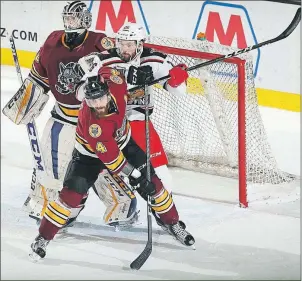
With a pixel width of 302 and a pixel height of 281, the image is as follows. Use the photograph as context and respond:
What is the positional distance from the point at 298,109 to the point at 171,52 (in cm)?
102

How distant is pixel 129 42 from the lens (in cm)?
370

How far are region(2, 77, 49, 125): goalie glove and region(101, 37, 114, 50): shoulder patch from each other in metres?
0.31

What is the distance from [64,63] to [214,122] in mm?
914

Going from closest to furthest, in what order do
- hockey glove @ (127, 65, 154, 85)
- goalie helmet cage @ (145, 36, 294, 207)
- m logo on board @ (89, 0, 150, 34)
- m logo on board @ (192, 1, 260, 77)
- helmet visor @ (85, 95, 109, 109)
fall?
helmet visor @ (85, 95, 109, 109), hockey glove @ (127, 65, 154, 85), goalie helmet cage @ (145, 36, 294, 207), m logo on board @ (192, 1, 260, 77), m logo on board @ (89, 0, 150, 34)

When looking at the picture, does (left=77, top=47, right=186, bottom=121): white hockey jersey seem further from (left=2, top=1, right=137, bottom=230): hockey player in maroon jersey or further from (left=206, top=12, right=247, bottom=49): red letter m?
(left=206, top=12, right=247, bottom=49): red letter m

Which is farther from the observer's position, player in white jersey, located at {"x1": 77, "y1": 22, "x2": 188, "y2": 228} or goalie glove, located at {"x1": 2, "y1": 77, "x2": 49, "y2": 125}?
goalie glove, located at {"x1": 2, "y1": 77, "x2": 49, "y2": 125}

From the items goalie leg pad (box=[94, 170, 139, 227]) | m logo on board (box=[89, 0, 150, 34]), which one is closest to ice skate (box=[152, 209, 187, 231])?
goalie leg pad (box=[94, 170, 139, 227])

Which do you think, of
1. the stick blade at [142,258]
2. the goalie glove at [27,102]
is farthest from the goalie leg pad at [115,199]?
the goalie glove at [27,102]

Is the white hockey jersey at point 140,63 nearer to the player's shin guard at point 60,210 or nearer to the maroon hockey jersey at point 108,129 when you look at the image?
the maroon hockey jersey at point 108,129

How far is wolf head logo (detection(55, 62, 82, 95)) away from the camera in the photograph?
12.6 feet

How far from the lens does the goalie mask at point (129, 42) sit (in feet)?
12.1

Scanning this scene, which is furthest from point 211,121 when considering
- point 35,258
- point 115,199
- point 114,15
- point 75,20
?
point 114,15

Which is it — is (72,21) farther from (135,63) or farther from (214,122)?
(214,122)

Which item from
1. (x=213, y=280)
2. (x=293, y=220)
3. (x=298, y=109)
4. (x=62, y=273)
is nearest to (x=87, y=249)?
(x=62, y=273)
